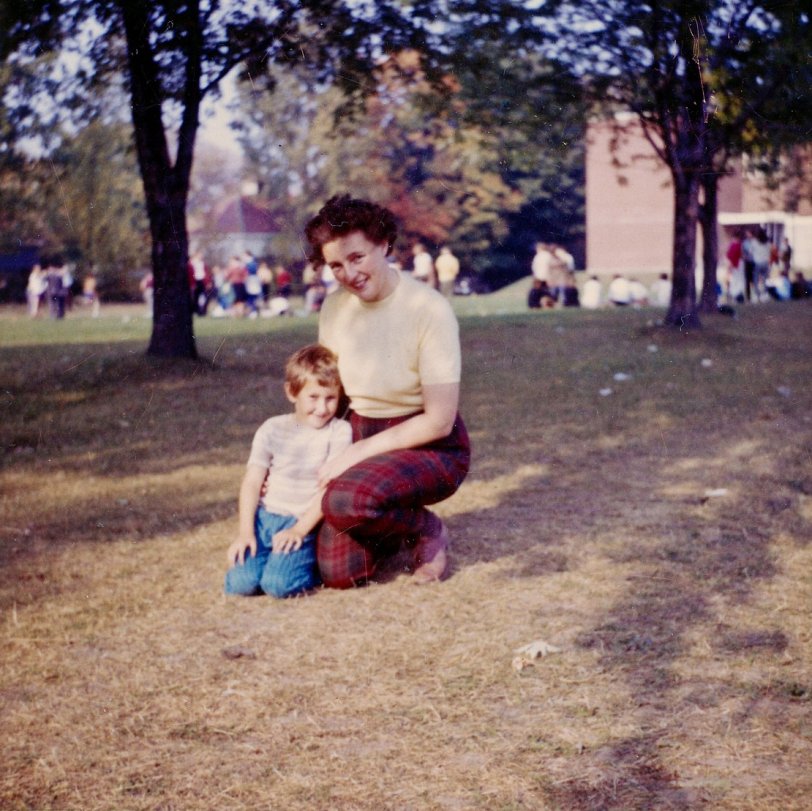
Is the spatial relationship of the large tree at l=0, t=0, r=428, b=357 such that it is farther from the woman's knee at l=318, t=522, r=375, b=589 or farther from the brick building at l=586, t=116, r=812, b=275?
the brick building at l=586, t=116, r=812, b=275

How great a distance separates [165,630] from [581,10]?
7179 mm

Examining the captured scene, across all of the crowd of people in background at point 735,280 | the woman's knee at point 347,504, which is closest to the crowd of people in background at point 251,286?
the crowd of people in background at point 735,280

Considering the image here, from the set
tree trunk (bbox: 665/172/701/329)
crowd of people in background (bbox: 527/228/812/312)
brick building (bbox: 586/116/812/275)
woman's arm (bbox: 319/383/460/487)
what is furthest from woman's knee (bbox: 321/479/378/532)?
brick building (bbox: 586/116/812/275)

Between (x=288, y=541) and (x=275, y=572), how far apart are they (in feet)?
0.42

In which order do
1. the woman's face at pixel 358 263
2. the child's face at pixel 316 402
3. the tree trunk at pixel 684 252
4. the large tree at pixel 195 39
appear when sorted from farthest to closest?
the tree trunk at pixel 684 252
the large tree at pixel 195 39
the child's face at pixel 316 402
the woman's face at pixel 358 263

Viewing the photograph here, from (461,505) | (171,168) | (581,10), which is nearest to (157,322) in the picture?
(171,168)

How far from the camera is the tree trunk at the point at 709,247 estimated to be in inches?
772

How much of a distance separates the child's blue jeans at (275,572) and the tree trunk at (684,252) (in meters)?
10.5

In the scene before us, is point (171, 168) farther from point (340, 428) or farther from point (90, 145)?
point (340, 428)

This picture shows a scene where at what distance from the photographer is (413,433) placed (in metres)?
4.26

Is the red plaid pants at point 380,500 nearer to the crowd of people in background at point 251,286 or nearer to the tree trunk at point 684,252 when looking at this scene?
the tree trunk at point 684,252

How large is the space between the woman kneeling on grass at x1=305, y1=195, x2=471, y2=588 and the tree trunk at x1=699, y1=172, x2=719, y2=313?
51.8 ft

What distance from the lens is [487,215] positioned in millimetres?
40688

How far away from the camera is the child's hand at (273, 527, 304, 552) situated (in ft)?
14.1
